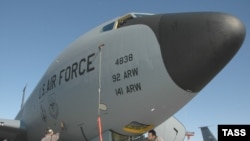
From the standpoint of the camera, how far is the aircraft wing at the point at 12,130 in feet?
46.3

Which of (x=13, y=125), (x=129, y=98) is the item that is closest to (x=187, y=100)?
(x=129, y=98)

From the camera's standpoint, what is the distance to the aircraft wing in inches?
555

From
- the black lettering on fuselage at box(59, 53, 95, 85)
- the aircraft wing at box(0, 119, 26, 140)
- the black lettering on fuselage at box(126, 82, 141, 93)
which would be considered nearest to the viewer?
the black lettering on fuselage at box(126, 82, 141, 93)

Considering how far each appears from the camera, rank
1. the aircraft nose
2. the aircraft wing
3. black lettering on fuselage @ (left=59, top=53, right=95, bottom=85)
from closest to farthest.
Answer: the aircraft nose, black lettering on fuselage @ (left=59, top=53, right=95, bottom=85), the aircraft wing

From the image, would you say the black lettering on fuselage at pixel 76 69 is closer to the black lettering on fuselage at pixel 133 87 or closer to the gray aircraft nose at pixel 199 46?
the black lettering on fuselage at pixel 133 87

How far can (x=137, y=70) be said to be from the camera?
8336 millimetres

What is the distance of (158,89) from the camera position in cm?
806

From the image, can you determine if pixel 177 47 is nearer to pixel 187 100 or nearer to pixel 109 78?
pixel 187 100

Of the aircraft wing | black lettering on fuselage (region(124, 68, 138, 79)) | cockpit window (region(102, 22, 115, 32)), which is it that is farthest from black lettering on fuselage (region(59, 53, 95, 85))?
the aircraft wing

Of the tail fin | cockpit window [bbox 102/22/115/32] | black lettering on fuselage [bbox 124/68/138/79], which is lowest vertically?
black lettering on fuselage [bbox 124/68/138/79]

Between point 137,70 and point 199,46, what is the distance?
172 centimetres

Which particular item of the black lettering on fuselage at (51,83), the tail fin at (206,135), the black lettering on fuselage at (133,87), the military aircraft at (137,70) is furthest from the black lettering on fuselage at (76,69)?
the tail fin at (206,135)

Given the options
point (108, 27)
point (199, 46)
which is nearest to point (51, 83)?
point (108, 27)

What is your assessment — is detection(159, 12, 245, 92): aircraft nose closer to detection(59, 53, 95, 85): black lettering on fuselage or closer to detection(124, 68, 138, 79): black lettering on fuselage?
detection(124, 68, 138, 79): black lettering on fuselage
